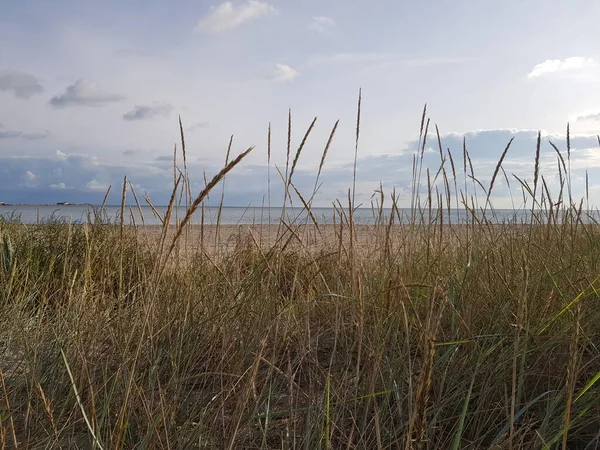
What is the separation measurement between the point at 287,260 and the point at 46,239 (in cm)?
191

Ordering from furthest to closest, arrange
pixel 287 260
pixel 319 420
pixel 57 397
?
pixel 287 260, pixel 57 397, pixel 319 420

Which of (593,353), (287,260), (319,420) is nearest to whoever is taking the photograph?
(319,420)

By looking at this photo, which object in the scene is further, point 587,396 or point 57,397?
point 57,397

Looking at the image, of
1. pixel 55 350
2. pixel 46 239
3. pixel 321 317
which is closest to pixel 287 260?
pixel 321 317

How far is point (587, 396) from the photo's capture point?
1.53 metres

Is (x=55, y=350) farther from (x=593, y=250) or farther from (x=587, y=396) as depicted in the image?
(x=593, y=250)

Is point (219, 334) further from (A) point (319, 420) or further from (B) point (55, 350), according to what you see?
(A) point (319, 420)

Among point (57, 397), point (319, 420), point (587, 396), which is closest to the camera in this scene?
point (319, 420)

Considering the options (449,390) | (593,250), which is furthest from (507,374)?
(593,250)

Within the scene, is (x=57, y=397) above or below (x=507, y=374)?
below

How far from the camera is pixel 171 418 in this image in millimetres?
1384

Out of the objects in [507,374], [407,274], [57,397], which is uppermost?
[407,274]

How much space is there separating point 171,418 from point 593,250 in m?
2.09

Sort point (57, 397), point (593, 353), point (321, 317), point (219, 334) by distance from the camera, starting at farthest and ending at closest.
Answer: point (321, 317)
point (219, 334)
point (593, 353)
point (57, 397)
